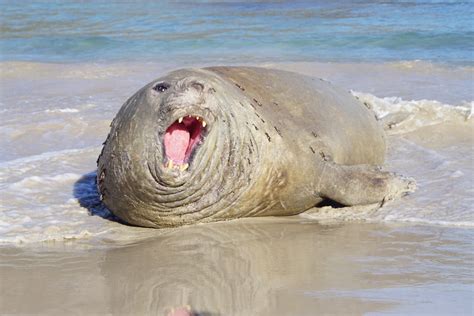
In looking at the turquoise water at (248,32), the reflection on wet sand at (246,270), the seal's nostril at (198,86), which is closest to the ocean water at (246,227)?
the reflection on wet sand at (246,270)

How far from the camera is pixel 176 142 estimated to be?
5391mm

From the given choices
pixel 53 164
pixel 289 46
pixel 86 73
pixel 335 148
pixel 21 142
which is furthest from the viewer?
pixel 289 46

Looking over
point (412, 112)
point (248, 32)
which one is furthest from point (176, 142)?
point (248, 32)

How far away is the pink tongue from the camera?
5348mm

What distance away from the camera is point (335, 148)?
640 cm

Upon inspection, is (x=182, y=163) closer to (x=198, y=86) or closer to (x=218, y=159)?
(x=218, y=159)

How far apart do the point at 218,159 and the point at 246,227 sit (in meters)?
0.47

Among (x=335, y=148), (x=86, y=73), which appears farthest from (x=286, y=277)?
(x=86, y=73)

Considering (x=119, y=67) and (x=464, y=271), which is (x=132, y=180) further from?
(x=119, y=67)

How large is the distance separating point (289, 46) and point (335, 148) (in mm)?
10771

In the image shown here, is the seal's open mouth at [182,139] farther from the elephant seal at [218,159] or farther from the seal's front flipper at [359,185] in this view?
the seal's front flipper at [359,185]

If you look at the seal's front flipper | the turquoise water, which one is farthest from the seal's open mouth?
the turquoise water

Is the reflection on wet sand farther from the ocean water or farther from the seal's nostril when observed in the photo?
the seal's nostril

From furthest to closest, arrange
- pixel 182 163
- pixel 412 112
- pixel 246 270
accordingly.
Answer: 1. pixel 412 112
2. pixel 182 163
3. pixel 246 270
